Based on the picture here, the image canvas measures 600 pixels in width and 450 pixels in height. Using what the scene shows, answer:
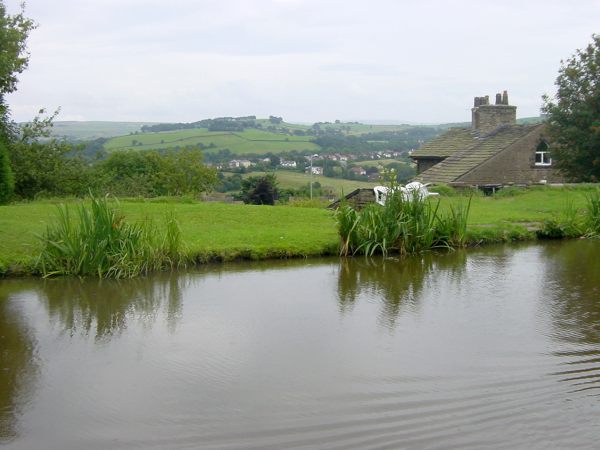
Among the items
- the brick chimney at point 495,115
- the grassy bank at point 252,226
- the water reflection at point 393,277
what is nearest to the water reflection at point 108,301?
the grassy bank at point 252,226

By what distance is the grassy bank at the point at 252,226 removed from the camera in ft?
40.7

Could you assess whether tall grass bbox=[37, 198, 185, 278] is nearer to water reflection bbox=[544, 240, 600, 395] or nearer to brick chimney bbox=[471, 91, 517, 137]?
water reflection bbox=[544, 240, 600, 395]

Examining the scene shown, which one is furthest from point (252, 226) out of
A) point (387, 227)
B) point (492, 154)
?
point (492, 154)

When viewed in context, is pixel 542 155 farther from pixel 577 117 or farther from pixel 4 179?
pixel 4 179

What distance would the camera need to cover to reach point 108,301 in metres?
10.0

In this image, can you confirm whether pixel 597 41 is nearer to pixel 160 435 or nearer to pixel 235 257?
pixel 235 257

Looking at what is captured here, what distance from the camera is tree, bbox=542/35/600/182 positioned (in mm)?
24891

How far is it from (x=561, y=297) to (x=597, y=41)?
18659 millimetres

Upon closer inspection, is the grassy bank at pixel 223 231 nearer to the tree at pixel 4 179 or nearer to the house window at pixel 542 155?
the tree at pixel 4 179

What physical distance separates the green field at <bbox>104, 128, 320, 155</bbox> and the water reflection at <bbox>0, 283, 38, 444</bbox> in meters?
52.7

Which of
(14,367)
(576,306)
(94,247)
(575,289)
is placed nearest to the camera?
(14,367)

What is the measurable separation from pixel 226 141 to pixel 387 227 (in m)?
55.6

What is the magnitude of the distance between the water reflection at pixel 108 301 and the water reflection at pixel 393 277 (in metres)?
2.48

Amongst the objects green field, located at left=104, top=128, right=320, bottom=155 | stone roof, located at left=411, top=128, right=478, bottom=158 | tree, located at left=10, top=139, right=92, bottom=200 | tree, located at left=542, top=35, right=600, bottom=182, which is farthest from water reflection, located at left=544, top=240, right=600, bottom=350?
green field, located at left=104, top=128, right=320, bottom=155
